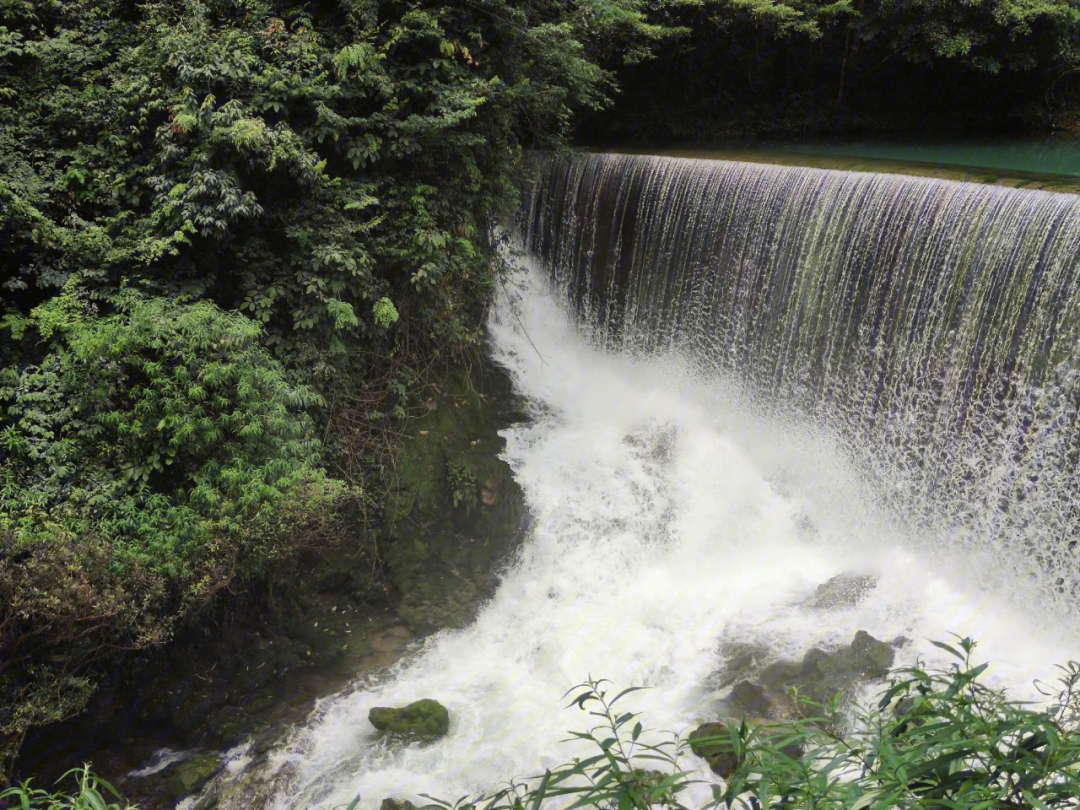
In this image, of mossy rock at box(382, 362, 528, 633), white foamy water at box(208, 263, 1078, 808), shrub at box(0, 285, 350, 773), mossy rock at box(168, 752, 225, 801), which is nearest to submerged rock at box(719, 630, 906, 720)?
white foamy water at box(208, 263, 1078, 808)

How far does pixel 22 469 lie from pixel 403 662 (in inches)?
141

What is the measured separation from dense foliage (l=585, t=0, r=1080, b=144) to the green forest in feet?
2.19

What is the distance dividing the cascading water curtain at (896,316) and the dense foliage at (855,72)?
12.3ft

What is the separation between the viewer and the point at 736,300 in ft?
29.6

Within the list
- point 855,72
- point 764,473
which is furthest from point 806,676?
point 855,72

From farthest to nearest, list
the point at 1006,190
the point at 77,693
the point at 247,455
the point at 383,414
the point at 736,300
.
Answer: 1. the point at 736,300
2. the point at 383,414
3. the point at 1006,190
4. the point at 247,455
5. the point at 77,693

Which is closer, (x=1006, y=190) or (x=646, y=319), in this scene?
(x=1006, y=190)

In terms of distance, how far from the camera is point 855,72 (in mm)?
12742

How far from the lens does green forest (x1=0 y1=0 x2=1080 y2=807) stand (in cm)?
611

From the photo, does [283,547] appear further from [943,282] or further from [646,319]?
[943,282]

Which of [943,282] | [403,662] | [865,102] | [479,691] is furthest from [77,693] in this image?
[865,102]

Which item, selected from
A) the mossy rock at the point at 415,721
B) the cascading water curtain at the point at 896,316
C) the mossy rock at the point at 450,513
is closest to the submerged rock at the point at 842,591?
the cascading water curtain at the point at 896,316

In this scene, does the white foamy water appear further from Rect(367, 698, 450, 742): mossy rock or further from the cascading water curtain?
the cascading water curtain

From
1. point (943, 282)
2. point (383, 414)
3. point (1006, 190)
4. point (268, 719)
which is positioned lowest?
point (268, 719)
